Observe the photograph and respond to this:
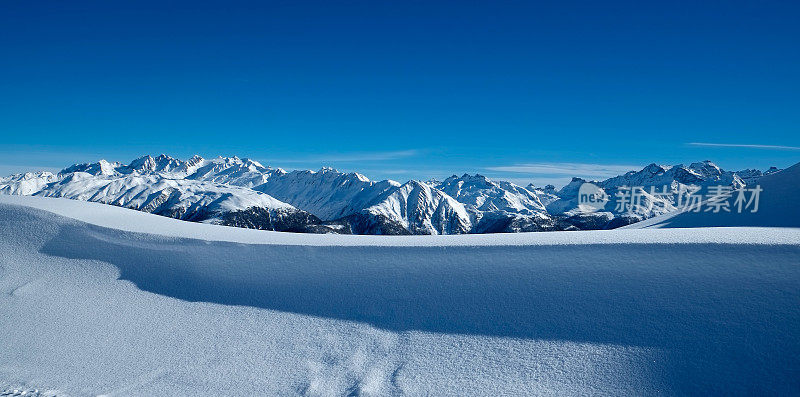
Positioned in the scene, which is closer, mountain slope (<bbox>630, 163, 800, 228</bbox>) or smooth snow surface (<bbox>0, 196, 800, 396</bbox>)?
smooth snow surface (<bbox>0, 196, 800, 396</bbox>)

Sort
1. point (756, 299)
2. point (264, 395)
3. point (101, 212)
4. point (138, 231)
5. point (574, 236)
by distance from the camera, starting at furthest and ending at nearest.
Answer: point (101, 212) < point (138, 231) < point (574, 236) < point (756, 299) < point (264, 395)

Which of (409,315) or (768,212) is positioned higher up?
(768,212)

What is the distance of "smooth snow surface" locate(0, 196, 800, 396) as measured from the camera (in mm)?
7926

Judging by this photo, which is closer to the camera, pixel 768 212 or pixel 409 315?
pixel 409 315

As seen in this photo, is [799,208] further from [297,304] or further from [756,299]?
[297,304]

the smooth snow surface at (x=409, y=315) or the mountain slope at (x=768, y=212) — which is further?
the mountain slope at (x=768, y=212)

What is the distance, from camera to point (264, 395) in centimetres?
785

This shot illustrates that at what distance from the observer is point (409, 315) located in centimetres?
997

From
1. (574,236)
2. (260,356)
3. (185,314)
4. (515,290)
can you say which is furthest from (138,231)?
(574,236)

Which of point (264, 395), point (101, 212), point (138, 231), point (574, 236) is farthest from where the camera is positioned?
point (101, 212)

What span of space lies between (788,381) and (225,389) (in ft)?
34.4

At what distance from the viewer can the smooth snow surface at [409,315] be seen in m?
7.93

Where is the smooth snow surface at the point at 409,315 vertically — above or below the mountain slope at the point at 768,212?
below

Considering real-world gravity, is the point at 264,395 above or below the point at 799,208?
below
